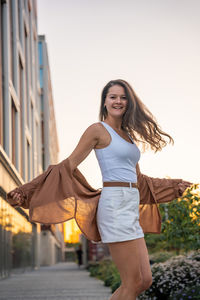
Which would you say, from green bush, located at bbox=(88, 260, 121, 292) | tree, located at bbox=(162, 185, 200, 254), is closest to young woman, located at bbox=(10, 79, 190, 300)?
tree, located at bbox=(162, 185, 200, 254)

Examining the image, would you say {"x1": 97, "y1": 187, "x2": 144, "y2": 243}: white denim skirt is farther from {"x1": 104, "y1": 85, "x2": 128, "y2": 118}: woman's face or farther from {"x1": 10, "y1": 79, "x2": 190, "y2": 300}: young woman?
{"x1": 104, "y1": 85, "x2": 128, "y2": 118}: woman's face

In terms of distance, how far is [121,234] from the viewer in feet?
10.3

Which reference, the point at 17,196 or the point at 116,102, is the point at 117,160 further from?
the point at 17,196

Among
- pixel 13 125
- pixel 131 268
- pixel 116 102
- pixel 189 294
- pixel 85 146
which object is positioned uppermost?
pixel 13 125

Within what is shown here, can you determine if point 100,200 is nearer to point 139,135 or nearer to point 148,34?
point 139,135

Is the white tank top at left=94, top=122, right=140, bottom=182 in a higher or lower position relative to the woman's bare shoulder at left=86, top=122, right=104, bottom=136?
lower

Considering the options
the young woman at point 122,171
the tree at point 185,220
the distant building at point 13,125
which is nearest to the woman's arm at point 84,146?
the young woman at point 122,171

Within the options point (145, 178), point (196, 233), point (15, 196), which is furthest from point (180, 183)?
point (196, 233)

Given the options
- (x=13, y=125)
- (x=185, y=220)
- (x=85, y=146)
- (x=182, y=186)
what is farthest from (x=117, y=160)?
(x=13, y=125)

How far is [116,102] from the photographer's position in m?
3.53

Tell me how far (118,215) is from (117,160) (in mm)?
388

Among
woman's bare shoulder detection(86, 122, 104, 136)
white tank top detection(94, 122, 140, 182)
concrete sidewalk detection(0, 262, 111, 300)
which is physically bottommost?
concrete sidewalk detection(0, 262, 111, 300)

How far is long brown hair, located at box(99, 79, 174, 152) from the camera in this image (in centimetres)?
353

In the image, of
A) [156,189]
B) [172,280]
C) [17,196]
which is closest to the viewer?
[17,196]
